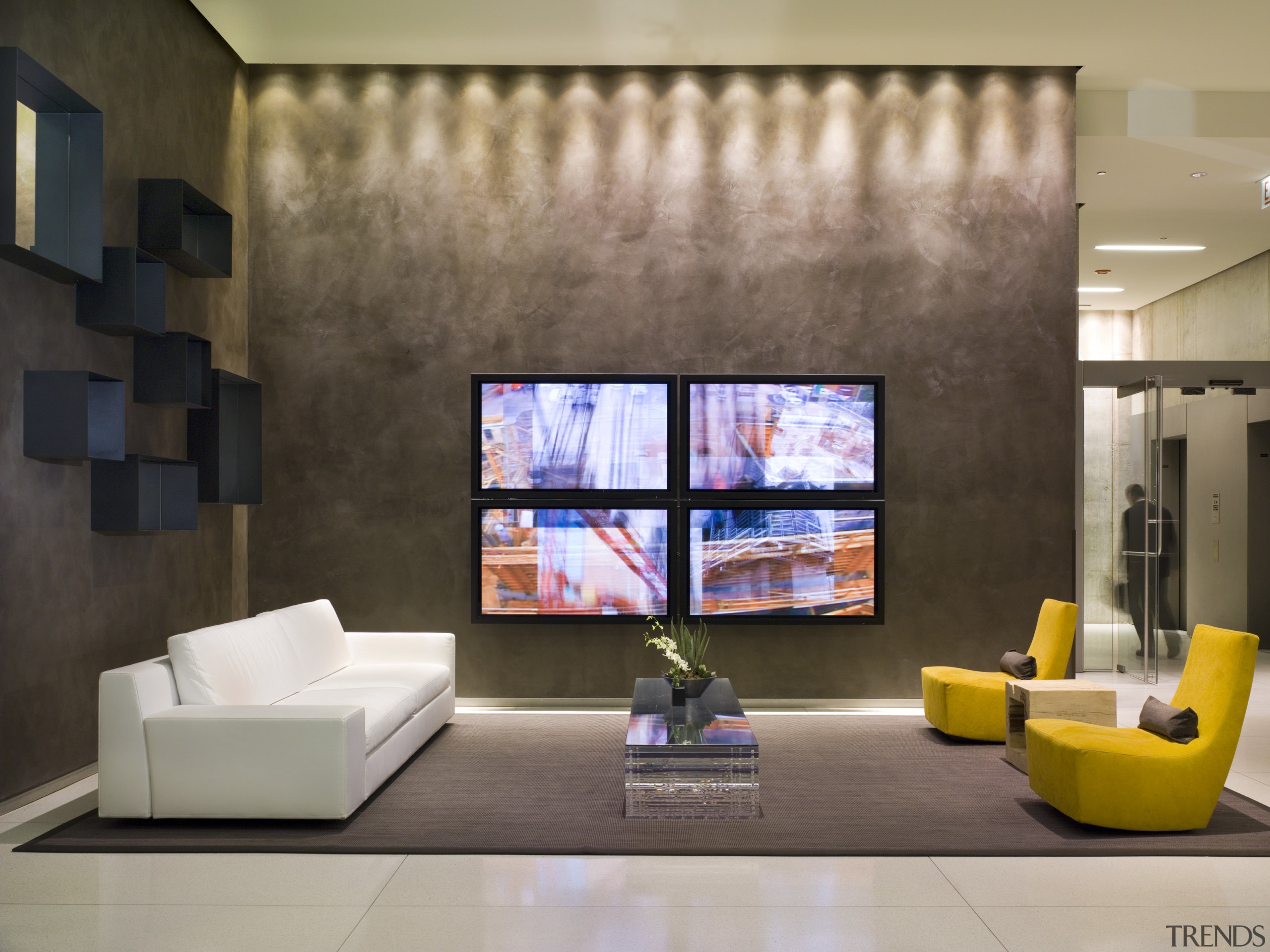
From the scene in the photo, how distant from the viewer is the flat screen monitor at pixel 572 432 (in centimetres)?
689

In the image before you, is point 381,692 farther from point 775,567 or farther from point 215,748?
point 775,567

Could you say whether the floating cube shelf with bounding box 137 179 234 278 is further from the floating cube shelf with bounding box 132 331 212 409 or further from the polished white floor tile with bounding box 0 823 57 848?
the polished white floor tile with bounding box 0 823 57 848

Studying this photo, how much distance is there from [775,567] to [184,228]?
444cm

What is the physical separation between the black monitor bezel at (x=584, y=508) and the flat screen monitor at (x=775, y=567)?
0.11 metres

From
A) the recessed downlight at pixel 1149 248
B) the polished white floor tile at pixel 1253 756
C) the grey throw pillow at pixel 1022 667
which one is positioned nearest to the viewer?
the polished white floor tile at pixel 1253 756

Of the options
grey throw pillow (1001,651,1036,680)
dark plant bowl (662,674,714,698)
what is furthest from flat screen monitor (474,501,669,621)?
grey throw pillow (1001,651,1036,680)

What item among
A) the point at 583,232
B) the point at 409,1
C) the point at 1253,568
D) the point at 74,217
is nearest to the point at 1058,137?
the point at 583,232

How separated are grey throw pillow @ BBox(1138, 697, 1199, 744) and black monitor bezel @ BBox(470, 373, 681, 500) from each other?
11.0 feet

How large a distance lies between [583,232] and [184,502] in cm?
324

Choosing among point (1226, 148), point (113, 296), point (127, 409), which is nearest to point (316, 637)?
point (127, 409)

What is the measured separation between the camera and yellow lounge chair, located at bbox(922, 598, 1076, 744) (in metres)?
5.80

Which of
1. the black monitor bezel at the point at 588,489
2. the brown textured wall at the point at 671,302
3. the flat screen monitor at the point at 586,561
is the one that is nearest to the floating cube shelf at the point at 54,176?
the brown textured wall at the point at 671,302

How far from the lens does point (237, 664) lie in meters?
4.82

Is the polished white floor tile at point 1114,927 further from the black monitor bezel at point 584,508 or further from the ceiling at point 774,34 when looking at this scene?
the ceiling at point 774,34
